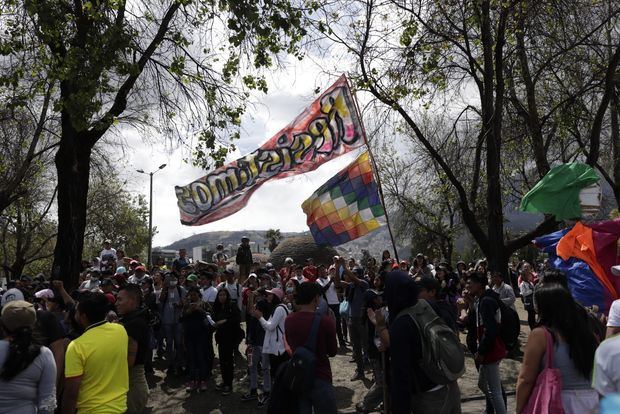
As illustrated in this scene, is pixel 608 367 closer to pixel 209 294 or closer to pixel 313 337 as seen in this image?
pixel 313 337

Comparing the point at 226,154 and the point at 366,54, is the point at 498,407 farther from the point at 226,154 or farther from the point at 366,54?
the point at 366,54

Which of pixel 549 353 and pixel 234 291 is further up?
pixel 234 291

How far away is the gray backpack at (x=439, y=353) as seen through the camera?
384 centimetres

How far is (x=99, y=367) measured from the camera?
406 cm

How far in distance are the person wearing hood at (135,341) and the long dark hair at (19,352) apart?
3.16ft

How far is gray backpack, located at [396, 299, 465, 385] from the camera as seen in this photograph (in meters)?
3.84

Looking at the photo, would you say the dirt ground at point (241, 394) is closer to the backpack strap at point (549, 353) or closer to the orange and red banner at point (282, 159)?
the orange and red banner at point (282, 159)

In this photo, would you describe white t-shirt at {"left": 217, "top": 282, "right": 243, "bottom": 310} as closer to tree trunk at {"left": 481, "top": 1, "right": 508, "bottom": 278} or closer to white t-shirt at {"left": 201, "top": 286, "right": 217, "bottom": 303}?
white t-shirt at {"left": 201, "top": 286, "right": 217, "bottom": 303}

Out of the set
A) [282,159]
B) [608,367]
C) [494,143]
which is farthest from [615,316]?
[494,143]

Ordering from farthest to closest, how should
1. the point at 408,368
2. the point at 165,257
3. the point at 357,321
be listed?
the point at 165,257 → the point at 357,321 → the point at 408,368

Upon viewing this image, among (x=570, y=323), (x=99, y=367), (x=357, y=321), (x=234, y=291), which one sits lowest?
(x=357, y=321)

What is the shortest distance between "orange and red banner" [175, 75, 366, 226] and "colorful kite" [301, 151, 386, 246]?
99cm

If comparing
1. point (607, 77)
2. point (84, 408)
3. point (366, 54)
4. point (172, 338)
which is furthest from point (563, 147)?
point (84, 408)

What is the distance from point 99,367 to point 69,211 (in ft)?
20.9
